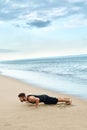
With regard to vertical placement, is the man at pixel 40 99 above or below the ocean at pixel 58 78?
below

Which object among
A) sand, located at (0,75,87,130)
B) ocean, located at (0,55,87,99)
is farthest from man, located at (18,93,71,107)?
ocean, located at (0,55,87,99)

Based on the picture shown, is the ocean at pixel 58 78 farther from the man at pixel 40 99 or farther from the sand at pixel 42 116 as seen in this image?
the sand at pixel 42 116

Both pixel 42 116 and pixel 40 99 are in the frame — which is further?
pixel 40 99

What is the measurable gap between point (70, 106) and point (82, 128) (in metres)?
3.24

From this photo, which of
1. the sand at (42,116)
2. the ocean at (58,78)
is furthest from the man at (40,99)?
the ocean at (58,78)

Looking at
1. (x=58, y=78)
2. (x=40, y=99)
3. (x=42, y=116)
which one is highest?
(x=58, y=78)

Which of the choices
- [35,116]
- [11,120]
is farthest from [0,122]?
[35,116]

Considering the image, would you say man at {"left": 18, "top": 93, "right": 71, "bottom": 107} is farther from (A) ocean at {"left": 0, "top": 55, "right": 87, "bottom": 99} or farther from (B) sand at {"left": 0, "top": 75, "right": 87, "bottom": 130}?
(A) ocean at {"left": 0, "top": 55, "right": 87, "bottom": 99}

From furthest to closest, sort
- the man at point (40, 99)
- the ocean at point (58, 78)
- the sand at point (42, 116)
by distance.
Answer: the ocean at point (58, 78)
the man at point (40, 99)
the sand at point (42, 116)

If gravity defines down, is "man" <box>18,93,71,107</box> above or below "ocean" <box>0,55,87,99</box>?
below

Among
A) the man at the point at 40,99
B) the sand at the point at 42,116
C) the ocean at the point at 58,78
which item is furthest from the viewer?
the ocean at the point at 58,78

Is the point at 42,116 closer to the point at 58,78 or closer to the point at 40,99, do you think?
the point at 40,99

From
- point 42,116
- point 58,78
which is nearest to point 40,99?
point 42,116

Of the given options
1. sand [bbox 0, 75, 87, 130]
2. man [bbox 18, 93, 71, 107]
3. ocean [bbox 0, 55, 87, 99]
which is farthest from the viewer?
ocean [bbox 0, 55, 87, 99]
